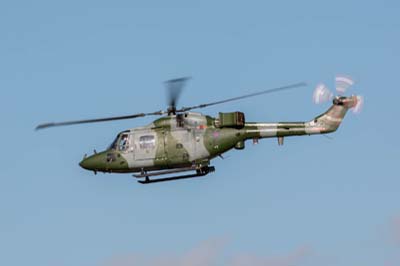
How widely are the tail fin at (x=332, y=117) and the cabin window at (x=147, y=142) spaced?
943 centimetres

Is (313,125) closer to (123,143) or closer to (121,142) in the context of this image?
(123,143)

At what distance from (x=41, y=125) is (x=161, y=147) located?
8403 mm

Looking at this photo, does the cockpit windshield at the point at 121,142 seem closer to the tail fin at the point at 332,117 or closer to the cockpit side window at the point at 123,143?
the cockpit side window at the point at 123,143

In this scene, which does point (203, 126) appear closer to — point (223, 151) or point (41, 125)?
point (223, 151)

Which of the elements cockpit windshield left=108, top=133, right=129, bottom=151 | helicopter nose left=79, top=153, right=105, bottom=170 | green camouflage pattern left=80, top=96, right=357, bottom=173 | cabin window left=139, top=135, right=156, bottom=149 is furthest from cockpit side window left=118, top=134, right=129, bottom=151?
helicopter nose left=79, top=153, right=105, bottom=170

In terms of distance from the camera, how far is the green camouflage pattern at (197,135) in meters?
76.2

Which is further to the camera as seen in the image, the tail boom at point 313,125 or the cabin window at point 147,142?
the cabin window at point 147,142

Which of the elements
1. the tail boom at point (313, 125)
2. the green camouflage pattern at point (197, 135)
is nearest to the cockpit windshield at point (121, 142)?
the green camouflage pattern at point (197, 135)

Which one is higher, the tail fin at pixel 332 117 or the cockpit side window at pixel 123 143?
the tail fin at pixel 332 117

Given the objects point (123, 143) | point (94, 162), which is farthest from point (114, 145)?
point (94, 162)

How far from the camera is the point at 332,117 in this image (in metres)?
76.5

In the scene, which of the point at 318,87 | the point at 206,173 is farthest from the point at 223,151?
the point at 318,87

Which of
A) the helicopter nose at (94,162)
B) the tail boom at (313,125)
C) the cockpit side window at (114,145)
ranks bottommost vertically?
the helicopter nose at (94,162)

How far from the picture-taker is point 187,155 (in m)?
77.1
